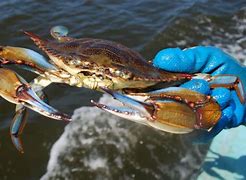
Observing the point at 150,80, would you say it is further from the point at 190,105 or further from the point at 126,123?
the point at 126,123

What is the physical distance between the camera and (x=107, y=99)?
622cm

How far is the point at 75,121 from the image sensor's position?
5844 millimetres

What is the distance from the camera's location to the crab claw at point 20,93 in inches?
99.0

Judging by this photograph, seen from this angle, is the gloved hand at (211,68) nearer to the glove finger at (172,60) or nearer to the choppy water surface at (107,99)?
the glove finger at (172,60)

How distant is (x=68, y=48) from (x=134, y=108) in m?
0.92

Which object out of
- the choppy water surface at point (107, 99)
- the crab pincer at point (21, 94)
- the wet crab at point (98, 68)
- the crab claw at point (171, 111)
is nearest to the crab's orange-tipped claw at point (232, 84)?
the wet crab at point (98, 68)

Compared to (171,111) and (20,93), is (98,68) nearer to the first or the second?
(20,93)

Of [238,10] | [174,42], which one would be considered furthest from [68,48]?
[238,10]

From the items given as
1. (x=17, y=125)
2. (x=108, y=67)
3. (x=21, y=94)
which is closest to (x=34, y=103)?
(x=21, y=94)

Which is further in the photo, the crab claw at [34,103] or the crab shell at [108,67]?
the crab shell at [108,67]

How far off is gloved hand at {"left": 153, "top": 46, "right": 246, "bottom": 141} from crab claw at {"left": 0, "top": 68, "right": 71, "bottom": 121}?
3.32ft

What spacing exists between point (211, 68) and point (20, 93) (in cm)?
159

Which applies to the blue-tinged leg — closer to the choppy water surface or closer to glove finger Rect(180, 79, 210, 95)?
glove finger Rect(180, 79, 210, 95)

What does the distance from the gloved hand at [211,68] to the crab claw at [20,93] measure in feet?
3.32
